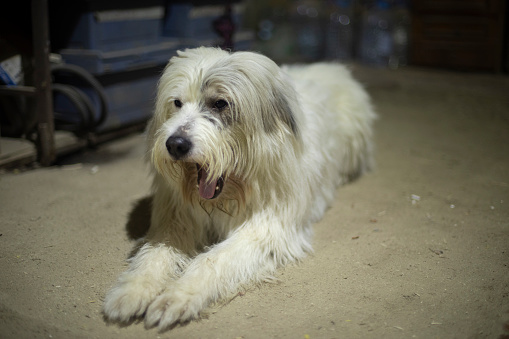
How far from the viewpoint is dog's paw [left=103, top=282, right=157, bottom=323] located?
237cm

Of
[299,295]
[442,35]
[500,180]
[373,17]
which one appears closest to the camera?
[299,295]

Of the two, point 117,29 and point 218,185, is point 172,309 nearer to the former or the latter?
point 218,185

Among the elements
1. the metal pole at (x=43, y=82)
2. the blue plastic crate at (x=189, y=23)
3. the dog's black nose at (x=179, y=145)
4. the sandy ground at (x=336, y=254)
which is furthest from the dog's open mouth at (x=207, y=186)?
the blue plastic crate at (x=189, y=23)

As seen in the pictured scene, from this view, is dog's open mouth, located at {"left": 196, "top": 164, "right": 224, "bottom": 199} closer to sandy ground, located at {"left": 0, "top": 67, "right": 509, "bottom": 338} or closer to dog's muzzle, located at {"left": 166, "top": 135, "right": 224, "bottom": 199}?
dog's muzzle, located at {"left": 166, "top": 135, "right": 224, "bottom": 199}

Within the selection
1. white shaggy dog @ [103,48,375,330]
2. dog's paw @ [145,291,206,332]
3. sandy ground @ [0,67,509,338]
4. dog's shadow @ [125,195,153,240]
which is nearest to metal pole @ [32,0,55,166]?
sandy ground @ [0,67,509,338]

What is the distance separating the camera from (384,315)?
8.18 feet

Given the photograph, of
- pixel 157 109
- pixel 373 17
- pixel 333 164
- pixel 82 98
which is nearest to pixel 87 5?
pixel 82 98

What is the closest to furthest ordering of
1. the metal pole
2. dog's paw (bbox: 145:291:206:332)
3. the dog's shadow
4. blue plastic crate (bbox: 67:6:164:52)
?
dog's paw (bbox: 145:291:206:332), the dog's shadow, the metal pole, blue plastic crate (bbox: 67:6:164:52)

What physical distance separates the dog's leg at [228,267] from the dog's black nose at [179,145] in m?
0.60

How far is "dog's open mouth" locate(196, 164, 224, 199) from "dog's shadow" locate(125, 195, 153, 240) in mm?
767

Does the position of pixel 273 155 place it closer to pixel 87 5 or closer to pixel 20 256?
pixel 20 256

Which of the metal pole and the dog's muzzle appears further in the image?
the metal pole

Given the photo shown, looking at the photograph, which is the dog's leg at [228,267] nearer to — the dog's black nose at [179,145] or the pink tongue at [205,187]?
the pink tongue at [205,187]

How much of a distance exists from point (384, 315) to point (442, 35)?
7961 mm
